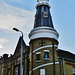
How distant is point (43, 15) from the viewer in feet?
116

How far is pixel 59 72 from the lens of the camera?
1234 inches

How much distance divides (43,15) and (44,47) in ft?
25.4

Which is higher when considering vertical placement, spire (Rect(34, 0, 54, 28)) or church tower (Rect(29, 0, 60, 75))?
spire (Rect(34, 0, 54, 28))

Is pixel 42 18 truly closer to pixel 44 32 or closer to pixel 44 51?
pixel 44 32

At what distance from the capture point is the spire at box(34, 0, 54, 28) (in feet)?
113

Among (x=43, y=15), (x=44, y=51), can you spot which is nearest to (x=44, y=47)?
(x=44, y=51)

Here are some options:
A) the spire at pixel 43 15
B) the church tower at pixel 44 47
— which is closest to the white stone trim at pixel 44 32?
the church tower at pixel 44 47

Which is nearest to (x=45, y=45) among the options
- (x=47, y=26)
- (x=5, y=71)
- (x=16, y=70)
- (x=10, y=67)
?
(x=47, y=26)

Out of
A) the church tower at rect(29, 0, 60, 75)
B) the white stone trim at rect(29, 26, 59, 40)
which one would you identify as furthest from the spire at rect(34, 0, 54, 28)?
the white stone trim at rect(29, 26, 59, 40)

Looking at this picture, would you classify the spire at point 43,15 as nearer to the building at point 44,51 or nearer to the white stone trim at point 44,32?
the building at point 44,51

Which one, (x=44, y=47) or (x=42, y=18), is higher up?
(x=42, y=18)

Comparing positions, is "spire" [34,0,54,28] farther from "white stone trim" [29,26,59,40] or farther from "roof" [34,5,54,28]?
"white stone trim" [29,26,59,40]

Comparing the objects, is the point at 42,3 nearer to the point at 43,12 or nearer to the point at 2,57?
the point at 43,12

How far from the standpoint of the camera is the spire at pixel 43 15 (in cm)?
3459
